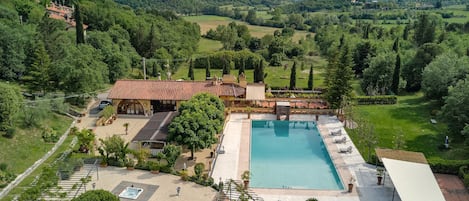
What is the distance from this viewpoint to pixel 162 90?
1574 inches

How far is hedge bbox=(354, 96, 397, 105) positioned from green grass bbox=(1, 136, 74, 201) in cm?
2761

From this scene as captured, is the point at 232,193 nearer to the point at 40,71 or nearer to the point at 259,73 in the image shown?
the point at 40,71

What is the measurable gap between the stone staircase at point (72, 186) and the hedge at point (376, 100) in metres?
27.2

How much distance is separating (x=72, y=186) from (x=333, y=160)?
1717 centimetres

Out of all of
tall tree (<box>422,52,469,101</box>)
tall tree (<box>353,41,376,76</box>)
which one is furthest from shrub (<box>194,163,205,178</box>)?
tall tree (<box>353,41,376,76</box>)

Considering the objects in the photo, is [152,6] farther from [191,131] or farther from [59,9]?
[191,131]

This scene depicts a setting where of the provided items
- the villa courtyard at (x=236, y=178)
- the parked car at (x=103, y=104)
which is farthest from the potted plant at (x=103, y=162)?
the parked car at (x=103, y=104)

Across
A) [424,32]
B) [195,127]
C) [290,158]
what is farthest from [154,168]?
[424,32]

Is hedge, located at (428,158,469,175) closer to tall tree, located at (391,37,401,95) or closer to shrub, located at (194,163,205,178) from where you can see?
shrub, located at (194,163,205,178)

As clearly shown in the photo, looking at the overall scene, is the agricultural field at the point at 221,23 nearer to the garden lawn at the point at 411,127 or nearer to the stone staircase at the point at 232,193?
the garden lawn at the point at 411,127

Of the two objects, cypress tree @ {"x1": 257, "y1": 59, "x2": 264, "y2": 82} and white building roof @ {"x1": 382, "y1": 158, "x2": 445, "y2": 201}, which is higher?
cypress tree @ {"x1": 257, "y1": 59, "x2": 264, "y2": 82}

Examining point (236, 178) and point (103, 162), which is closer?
point (236, 178)

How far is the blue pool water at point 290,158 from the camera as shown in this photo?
88.6 feet

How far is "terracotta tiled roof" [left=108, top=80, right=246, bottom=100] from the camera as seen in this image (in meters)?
39.2
